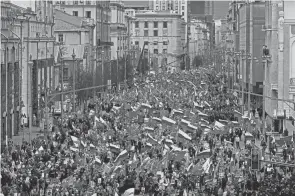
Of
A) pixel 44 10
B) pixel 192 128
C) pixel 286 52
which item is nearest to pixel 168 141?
pixel 192 128

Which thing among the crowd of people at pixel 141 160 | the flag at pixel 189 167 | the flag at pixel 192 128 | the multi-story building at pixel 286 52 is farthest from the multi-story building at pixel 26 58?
the flag at pixel 189 167

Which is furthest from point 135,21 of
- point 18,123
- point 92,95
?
point 18,123

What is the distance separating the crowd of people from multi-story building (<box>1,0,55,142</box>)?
2732 millimetres

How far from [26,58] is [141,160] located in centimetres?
2728

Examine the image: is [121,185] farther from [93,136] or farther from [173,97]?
[173,97]

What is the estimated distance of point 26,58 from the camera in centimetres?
6694

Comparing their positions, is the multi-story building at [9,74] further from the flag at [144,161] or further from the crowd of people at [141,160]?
the flag at [144,161]

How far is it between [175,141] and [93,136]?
3568 millimetres

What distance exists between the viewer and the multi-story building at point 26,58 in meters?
57.9

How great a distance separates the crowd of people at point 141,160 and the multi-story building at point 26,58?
8.96ft

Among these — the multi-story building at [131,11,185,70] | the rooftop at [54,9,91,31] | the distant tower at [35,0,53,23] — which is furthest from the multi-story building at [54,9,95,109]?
the multi-story building at [131,11,185,70]

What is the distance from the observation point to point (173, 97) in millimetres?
80250

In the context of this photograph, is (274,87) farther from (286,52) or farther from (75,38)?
(75,38)

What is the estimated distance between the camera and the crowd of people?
113ft
